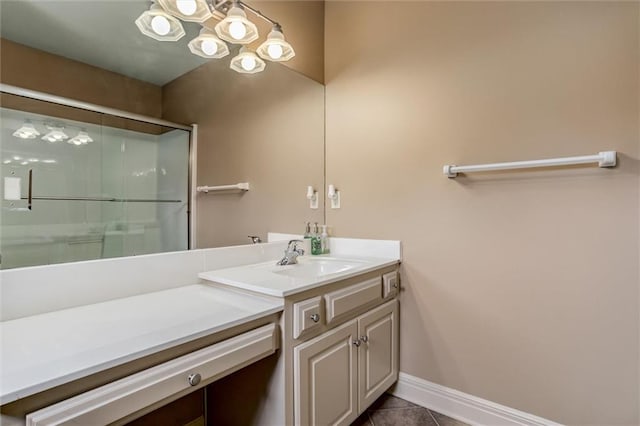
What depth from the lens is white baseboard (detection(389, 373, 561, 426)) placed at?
151 centimetres

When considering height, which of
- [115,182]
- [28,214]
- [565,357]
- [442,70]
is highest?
[442,70]

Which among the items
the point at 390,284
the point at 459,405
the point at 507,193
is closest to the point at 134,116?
the point at 390,284

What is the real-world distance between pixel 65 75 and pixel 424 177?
1621 mm

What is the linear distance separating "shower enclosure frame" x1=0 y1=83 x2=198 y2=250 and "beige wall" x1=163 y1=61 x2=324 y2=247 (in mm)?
33

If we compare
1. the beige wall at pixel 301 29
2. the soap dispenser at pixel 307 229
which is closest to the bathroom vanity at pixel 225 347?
the soap dispenser at pixel 307 229

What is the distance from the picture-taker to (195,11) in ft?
4.50

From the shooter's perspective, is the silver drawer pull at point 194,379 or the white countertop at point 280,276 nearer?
the silver drawer pull at point 194,379

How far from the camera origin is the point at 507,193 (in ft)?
5.04

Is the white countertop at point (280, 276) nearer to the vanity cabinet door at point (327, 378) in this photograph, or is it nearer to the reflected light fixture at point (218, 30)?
the vanity cabinet door at point (327, 378)

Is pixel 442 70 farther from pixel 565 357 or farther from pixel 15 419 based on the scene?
pixel 15 419

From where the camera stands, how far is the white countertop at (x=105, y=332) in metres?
0.67

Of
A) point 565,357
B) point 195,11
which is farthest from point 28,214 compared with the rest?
point 565,357

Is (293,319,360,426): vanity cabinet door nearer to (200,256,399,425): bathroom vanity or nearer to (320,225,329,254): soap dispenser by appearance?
(200,256,399,425): bathroom vanity

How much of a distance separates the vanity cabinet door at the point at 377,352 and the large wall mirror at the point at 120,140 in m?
0.76
